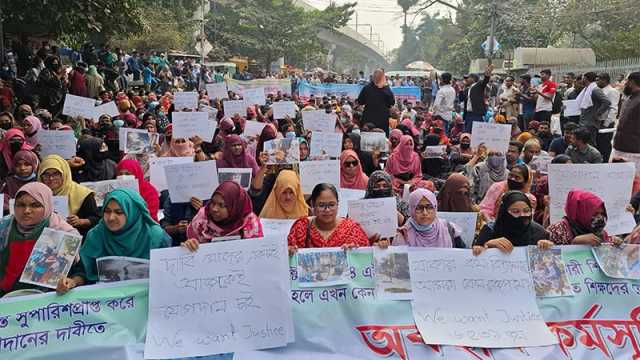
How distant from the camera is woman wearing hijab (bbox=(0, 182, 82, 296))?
3.56 meters

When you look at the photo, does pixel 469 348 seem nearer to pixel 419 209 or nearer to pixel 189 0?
pixel 419 209

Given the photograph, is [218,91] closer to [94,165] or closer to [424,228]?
[94,165]

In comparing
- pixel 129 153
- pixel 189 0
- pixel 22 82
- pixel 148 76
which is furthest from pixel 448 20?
pixel 129 153

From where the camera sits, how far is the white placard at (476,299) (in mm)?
3346

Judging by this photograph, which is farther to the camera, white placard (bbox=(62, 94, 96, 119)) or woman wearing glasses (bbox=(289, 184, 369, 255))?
white placard (bbox=(62, 94, 96, 119))

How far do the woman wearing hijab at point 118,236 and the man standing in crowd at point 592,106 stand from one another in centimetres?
733

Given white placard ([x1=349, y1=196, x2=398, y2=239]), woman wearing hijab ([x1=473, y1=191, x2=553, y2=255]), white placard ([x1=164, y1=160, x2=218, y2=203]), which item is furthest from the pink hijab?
woman wearing hijab ([x1=473, y1=191, x2=553, y2=255])

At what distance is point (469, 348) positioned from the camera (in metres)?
3.29

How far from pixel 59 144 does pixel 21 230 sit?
3730 mm

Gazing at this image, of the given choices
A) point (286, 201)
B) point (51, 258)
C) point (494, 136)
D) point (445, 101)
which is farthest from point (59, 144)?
point (445, 101)

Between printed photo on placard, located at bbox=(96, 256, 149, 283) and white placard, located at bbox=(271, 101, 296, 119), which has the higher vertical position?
white placard, located at bbox=(271, 101, 296, 119)

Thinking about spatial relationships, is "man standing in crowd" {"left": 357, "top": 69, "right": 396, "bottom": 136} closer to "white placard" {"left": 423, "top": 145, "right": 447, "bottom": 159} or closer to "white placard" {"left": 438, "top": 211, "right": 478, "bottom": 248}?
"white placard" {"left": 423, "top": 145, "right": 447, "bottom": 159}

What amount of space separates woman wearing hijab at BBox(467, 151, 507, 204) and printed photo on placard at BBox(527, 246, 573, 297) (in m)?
2.61

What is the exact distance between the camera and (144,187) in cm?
563
